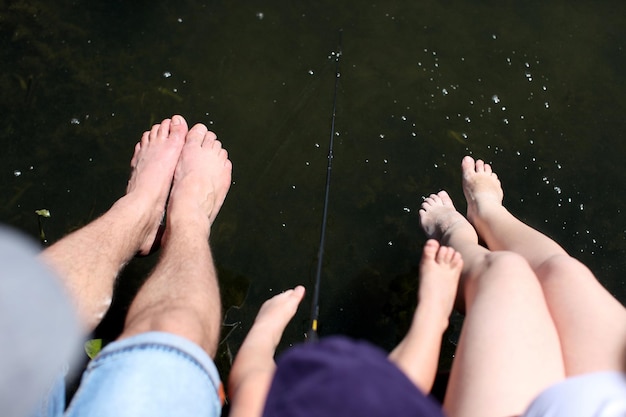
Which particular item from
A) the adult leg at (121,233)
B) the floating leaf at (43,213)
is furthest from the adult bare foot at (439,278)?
the floating leaf at (43,213)

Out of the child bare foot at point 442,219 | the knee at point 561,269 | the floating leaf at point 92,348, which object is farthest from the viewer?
the child bare foot at point 442,219

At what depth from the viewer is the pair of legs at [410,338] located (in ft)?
4.23

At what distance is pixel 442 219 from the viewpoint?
187cm

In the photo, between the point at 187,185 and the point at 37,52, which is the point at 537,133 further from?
the point at 37,52

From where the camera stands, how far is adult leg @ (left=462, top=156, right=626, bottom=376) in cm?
125

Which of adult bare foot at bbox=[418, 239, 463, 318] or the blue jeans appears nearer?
the blue jeans

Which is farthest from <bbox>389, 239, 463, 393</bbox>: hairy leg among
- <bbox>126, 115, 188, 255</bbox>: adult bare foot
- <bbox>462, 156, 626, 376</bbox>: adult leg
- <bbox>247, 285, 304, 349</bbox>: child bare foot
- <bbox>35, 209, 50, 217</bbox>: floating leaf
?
<bbox>35, 209, 50, 217</bbox>: floating leaf

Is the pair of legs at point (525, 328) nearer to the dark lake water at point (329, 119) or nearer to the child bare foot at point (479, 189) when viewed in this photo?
the child bare foot at point (479, 189)

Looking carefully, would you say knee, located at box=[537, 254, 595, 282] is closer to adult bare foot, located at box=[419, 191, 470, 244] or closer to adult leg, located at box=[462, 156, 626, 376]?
adult leg, located at box=[462, 156, 626, 376]

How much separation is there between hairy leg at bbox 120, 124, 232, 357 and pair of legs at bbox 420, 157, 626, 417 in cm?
49

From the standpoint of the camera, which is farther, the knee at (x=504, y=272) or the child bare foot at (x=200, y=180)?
the child bare foot at (x=200, y=180)

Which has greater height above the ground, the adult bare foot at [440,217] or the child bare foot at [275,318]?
the adult bare foot at [440,217]

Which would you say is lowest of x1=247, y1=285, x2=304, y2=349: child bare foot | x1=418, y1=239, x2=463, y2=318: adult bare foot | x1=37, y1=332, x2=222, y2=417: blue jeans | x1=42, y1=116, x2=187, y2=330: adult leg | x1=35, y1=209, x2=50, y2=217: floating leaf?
x1=35, y1=209, x2=50, y2=217: floating leaf

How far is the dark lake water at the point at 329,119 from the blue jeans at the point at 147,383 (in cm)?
59
